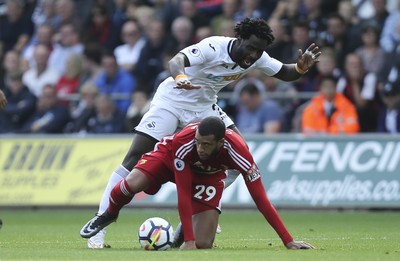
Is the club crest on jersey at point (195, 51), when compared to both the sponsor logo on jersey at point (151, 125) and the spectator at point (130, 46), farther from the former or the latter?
the spectator at point (130, 46)

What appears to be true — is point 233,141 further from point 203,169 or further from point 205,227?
point 205,227

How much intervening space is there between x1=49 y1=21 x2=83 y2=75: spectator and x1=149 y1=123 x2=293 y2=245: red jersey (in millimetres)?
12109

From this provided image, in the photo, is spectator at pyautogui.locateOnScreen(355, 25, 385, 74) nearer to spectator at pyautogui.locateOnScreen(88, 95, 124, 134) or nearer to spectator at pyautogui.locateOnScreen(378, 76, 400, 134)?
spectator at pyautogui.locateOnScreen(378, 76, 400, 134)

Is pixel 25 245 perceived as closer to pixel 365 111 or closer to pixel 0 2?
pixel 365 111

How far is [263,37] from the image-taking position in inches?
438

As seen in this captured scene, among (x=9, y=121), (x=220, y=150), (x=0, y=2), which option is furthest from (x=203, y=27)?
(x=220, y=150)

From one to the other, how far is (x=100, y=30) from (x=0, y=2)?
3615mm

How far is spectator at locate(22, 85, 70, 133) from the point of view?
20391 millimetres

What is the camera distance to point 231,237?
493 inches

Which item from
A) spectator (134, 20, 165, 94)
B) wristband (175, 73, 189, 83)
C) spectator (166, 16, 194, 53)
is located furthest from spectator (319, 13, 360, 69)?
wristband (175, 73, 189, 83)

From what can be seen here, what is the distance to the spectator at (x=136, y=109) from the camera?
19.3m

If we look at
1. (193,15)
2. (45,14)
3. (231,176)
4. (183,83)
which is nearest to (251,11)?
(193,15)

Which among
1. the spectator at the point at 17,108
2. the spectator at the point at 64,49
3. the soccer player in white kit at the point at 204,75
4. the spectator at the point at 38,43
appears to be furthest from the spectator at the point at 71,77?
the soccer player in white kit at the point at 204,75

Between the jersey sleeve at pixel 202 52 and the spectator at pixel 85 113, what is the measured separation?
9.13m
